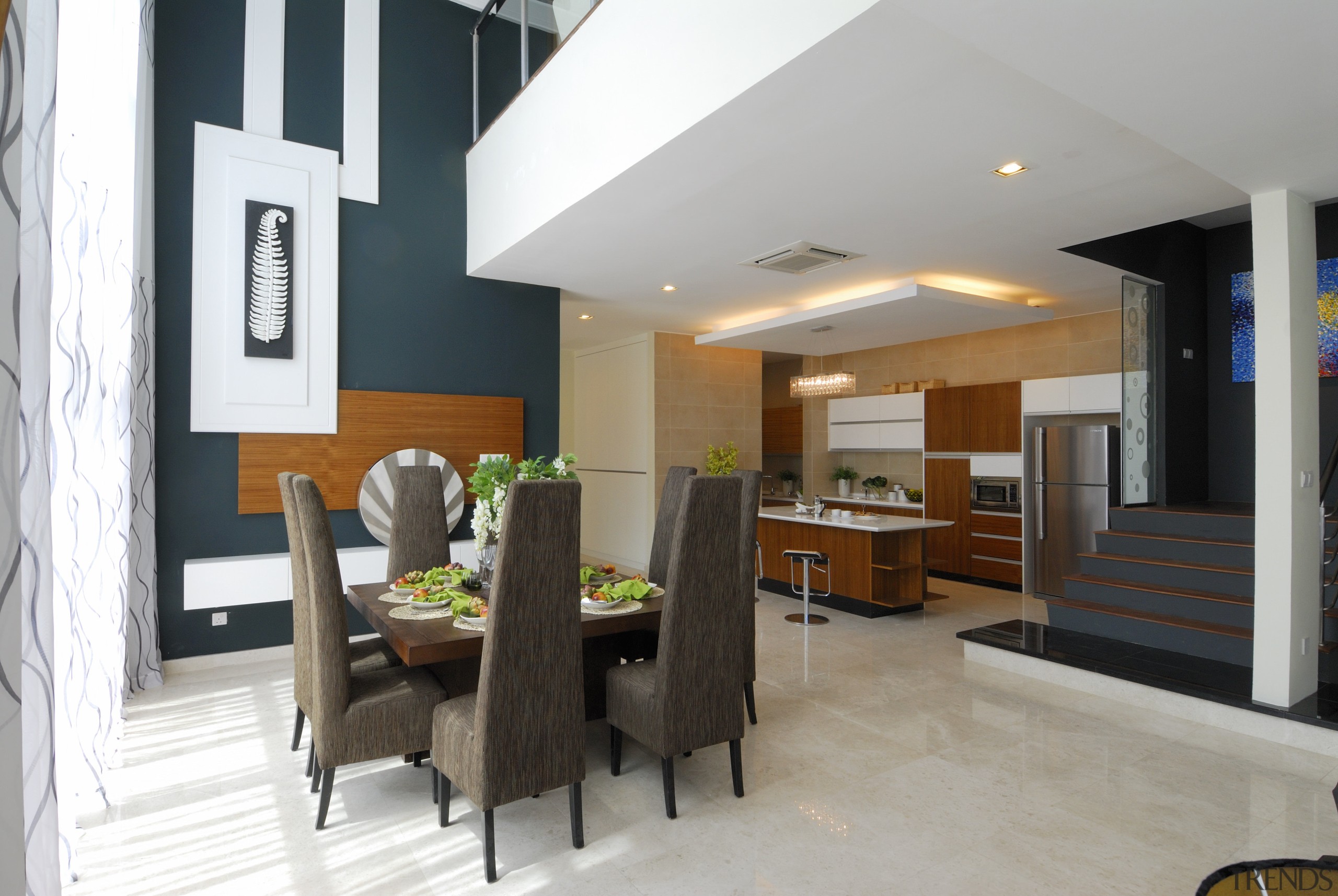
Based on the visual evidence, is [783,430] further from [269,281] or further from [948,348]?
[269,281]

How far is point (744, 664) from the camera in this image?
3352mm

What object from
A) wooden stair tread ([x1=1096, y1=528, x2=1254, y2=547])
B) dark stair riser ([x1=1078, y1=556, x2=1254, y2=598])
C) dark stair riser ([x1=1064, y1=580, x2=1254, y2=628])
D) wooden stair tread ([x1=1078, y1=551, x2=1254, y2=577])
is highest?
wooden stair tread ([x1=1096, y1=528, x2=1254, y2=547])

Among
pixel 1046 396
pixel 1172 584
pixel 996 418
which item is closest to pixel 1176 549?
pixel 1172 584

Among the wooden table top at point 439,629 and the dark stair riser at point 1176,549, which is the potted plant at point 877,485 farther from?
the wooden table top at point 439,629

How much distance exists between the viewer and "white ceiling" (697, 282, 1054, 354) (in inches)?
223

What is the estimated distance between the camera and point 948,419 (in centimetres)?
751

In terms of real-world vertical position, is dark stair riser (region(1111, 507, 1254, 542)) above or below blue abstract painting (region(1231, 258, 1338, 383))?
below

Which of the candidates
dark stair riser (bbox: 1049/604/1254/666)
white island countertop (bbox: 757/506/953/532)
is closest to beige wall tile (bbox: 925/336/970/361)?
white island countertop (bbox: 757/506/953/532)

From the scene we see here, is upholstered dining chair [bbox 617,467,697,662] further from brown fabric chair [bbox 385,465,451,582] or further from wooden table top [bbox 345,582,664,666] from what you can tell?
brown fabric chair [bbox 385,465,451,582]

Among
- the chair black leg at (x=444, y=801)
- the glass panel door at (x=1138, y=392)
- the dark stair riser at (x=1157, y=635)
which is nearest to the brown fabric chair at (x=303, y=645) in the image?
the chair black leg at (x=444, y=801)

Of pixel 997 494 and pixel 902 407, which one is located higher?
pixel 902 407

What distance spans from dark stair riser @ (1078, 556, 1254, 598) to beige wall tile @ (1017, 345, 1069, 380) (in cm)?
261

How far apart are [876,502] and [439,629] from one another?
255 inches

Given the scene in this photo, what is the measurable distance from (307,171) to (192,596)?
112 inches
